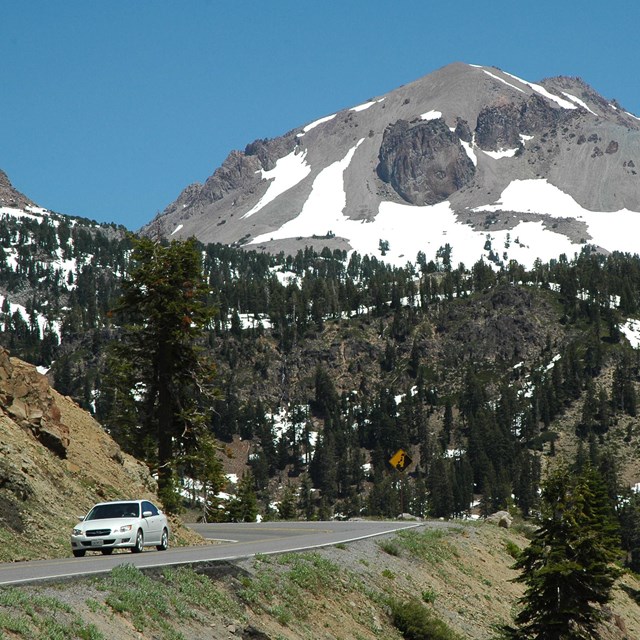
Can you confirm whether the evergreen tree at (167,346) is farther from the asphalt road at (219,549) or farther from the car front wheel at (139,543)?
the car front wheel at (139,543)

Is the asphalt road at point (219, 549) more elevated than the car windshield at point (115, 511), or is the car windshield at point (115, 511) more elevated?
the car windshield at point (115, 511)

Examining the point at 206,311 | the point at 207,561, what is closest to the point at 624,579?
the point at 206,311

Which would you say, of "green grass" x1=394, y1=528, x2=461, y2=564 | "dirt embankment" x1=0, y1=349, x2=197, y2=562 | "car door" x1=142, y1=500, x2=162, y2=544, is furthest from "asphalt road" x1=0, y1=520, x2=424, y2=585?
"dirt embankment" x1=0, y1=349, x2=197, y2=562

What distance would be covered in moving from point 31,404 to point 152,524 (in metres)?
9.49

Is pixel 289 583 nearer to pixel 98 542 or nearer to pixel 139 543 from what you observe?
pixel 139 543

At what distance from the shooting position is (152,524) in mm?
29750

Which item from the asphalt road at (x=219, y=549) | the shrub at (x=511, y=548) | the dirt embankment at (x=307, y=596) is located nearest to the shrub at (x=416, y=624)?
the dirt embankment at (x=307, y=596)

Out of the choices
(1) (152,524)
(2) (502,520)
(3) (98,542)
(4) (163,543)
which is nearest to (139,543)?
(1) (152,524)

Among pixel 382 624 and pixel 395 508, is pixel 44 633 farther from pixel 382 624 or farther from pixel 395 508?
pixel 395 508

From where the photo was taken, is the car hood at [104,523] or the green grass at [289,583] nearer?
the green grass at [289,583]

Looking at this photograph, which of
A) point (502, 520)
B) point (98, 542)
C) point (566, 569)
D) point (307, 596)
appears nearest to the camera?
point (307, 596)

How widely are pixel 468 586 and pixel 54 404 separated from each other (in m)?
17.1

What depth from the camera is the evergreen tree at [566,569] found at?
1336 inches

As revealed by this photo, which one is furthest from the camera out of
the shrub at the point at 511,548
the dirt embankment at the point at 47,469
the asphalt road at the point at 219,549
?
the shrub at the point at 511,548
